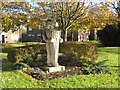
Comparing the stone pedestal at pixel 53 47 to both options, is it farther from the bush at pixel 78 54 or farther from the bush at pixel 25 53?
the bush at pixel 25 53

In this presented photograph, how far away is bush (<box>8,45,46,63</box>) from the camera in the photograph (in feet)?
27.5

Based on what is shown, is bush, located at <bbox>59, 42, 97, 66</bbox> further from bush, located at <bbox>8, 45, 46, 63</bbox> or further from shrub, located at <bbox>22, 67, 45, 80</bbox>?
shrub, located at <bbox>22, 67, 45, 80</bbox>

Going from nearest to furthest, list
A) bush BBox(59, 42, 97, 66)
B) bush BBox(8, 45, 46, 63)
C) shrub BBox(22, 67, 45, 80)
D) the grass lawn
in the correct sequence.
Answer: the grass lawn → shrub BBox(22, 67, 45, 80) → bush BBox(8, 45, 46, 63) → bush BBox(59, 42, 97, 66)

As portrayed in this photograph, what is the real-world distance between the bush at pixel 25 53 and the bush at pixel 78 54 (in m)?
0.87

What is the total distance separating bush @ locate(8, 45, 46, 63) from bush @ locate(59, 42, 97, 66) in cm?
87

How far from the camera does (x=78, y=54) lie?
28.4 ft

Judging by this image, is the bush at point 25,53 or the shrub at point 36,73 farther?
the bush at point 25,53

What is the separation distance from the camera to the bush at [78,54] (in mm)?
8547

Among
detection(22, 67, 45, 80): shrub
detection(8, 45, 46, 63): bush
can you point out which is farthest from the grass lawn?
detection(8, 45, 46, 63): bush

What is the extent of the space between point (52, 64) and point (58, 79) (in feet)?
4.14

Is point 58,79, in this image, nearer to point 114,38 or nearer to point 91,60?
point 91,60

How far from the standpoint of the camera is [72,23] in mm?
13406

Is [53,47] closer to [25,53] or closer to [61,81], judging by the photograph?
[61,81]

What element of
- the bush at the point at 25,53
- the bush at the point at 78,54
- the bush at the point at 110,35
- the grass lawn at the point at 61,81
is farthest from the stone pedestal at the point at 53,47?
the bush at the point at 110,35
